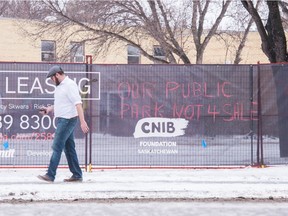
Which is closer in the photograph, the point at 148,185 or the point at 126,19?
the point at 148,185

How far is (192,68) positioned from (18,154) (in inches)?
146

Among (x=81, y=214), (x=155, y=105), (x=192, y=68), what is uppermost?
(x=192, y=68)

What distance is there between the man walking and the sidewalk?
238 mm

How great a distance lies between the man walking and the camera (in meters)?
8.65

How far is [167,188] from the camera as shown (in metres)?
8.27

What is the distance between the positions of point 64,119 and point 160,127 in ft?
8.37

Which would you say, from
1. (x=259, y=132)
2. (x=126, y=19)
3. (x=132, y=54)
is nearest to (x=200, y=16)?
(x=126, y=19)

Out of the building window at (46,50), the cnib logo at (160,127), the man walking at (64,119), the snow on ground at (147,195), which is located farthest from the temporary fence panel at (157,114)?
the building window at (46,50)

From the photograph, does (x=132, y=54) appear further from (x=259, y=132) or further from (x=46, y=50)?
(x=259, y=132)

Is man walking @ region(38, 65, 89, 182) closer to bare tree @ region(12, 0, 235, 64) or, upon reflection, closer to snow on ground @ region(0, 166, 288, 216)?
snow on ground @ region(0, 166, 288, 216)

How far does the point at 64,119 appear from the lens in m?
8.73

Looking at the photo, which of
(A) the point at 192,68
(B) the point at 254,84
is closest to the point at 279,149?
(B) the point at 254,84

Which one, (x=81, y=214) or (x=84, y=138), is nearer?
(x=81, y=214)

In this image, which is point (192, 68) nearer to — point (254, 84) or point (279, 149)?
point (254, 84)
